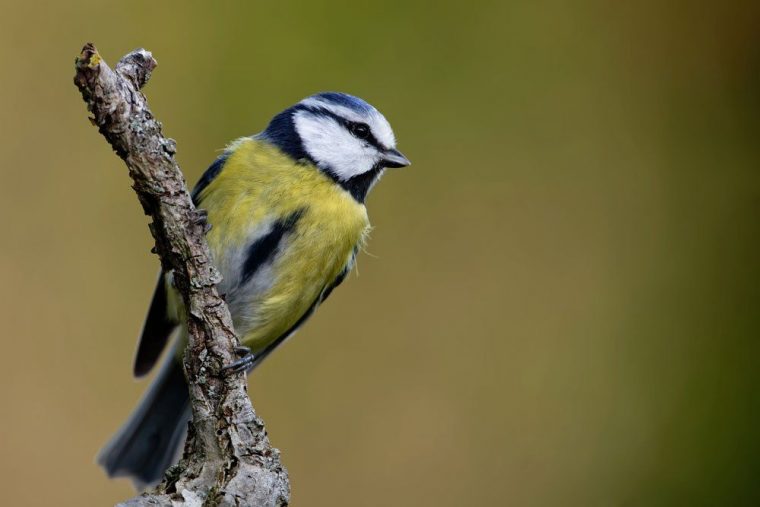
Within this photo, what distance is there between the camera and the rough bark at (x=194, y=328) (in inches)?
43.1

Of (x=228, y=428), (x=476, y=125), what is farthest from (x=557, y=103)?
(x=228, y=428)

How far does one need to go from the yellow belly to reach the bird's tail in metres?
Answer: 0.24

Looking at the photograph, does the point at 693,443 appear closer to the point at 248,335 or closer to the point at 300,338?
the point at 300,338

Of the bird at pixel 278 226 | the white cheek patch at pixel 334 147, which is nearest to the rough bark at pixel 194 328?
the bird at pixel 278 226

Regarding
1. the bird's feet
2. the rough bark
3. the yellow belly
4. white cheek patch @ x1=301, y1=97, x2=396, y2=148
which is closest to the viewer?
the rough bark

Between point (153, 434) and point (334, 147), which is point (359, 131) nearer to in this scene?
point (334, 147)

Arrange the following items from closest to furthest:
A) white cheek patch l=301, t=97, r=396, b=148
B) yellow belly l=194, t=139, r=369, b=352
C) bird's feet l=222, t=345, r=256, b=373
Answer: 1. bird's feet l=222, t=345, r=256, b=373
2. yellow belly l=194, t=139, r=369, b=352
3. white cheek patch l=301, t=97, r=396, b=148

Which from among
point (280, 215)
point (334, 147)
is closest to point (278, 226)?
point (280, 215)

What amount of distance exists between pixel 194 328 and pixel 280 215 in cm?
34

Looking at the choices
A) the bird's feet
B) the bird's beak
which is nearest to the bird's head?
the bird's beak

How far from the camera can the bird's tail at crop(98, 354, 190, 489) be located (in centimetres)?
173

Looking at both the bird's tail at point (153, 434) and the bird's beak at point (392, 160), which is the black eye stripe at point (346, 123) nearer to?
the bird's beak at point (392, 160)

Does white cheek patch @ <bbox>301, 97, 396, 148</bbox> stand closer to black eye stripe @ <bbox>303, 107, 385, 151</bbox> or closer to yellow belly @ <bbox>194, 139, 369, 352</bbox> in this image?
black eye stripe @ <bbox>303, 107, 385, 151</bbox>

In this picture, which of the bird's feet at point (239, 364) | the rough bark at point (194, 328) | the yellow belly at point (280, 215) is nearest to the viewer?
the rough bark at point (194, 328)
